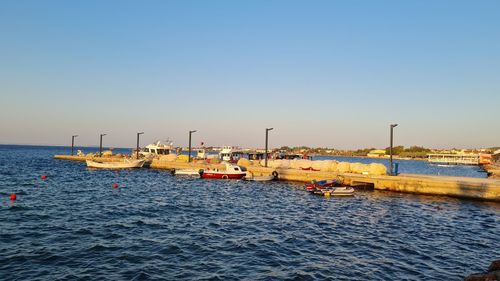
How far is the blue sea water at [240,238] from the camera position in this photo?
1312 cm

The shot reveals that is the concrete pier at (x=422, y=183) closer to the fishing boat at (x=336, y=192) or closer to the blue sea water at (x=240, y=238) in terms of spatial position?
the blue sea water at (x=240, y=238)

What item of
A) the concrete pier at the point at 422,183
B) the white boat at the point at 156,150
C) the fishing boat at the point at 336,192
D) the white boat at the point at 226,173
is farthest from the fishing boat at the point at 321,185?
the white boat at the point at 156,150

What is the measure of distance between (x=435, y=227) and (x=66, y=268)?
20.6 m

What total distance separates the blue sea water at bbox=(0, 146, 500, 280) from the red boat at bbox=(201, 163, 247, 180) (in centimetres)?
1733

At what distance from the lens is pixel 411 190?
3703 centimetres

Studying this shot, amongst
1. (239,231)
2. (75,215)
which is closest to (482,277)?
(239,231)

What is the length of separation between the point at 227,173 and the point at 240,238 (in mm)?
31746

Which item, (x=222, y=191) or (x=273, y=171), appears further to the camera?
(x=273, y=171)

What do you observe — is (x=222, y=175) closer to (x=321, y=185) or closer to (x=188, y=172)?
(x=188, y=172)

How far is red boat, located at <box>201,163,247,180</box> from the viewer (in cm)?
4931

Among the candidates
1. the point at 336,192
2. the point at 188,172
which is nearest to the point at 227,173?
the point at 188,172

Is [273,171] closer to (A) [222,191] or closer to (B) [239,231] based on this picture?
(A) [222,191]

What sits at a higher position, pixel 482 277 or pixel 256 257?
pixel 482 277

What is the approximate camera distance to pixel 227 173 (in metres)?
49.4
